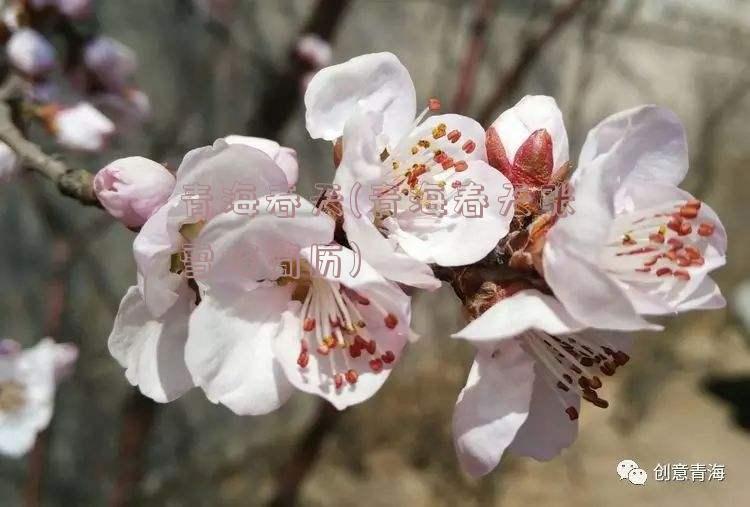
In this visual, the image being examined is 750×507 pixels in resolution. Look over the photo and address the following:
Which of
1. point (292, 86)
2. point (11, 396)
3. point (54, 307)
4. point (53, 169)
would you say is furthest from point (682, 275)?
point (54, 307)

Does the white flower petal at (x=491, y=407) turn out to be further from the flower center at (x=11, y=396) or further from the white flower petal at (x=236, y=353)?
the flower center at (x=11, y=396)

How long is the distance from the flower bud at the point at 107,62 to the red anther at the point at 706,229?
0.81 meters

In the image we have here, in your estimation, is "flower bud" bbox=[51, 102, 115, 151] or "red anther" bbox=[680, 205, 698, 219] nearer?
"red anther" bbox=[680, 205, 698, 219]

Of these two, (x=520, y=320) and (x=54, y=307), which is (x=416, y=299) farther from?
(x=520, y=320)

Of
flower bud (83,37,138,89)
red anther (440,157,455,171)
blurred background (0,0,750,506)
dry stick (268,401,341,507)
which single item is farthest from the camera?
blurred background (0,0,750,506)

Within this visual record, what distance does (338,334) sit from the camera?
43 centimetres

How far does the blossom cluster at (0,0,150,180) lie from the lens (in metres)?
0.74

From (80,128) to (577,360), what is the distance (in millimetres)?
619

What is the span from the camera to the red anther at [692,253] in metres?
0.42

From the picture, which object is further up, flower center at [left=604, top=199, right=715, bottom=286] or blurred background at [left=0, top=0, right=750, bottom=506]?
flower center at [left=604, top=199, right=715, bottom=286]

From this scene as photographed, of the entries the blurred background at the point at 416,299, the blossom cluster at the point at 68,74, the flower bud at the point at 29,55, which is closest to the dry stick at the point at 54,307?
the blurred background at the point at 416,299

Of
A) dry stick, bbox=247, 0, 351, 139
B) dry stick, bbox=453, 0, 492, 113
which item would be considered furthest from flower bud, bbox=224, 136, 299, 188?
dry stick, bbox=453, 0, 492, 113

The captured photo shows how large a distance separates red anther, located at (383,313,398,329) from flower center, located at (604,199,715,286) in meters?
0.15

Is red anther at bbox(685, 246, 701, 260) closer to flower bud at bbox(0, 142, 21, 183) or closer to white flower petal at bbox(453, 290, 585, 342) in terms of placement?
white flower petal at bbox(453, 290, 585, 342)
